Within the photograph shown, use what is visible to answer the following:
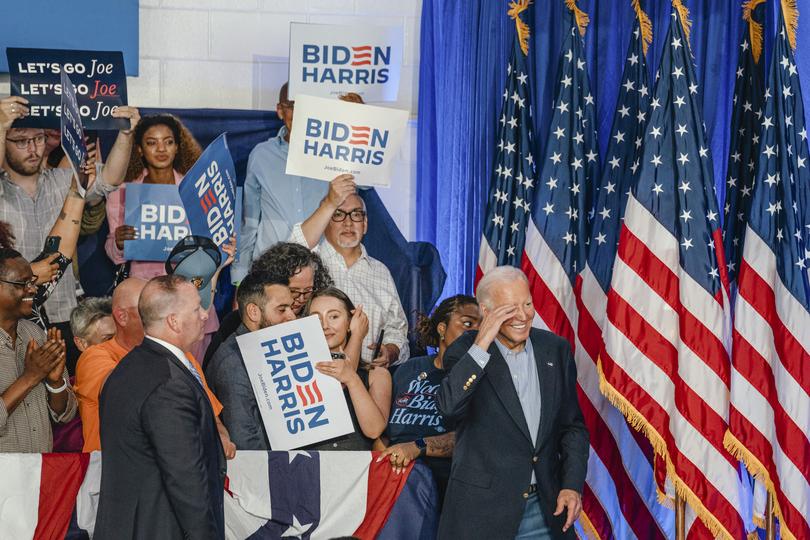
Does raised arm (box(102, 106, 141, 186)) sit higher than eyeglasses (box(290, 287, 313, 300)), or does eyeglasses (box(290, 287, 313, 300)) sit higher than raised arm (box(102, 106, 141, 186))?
raised arm (box(102, 106, 141, 186))

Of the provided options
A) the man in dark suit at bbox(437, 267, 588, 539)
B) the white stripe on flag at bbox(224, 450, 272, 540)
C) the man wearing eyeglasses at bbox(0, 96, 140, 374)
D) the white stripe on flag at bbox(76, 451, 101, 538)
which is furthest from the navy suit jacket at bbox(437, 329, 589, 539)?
the man wearing eyeglasses at bbox(0, 96, 140, 374)

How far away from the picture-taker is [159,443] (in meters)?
3.12

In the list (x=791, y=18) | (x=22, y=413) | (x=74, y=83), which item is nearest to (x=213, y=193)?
(x=74, y=83)

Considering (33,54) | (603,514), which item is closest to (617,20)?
(603,514)

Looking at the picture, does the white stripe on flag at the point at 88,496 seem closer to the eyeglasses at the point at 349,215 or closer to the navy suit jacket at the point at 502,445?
the navy suit jacket at the point at 502,445

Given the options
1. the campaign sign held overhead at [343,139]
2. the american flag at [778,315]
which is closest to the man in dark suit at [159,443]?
the campaign sign held overhead at [343,139]

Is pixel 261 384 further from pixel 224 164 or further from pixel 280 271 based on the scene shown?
pixel 224 164

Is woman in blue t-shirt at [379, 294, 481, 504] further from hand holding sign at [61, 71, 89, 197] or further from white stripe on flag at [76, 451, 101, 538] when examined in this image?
hand holding sign at [61, 71, 89, 197]

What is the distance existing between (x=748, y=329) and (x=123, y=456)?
264cm

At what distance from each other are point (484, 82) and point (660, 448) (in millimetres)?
2007

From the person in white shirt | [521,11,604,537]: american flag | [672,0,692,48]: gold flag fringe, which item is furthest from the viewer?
the person in white shirt

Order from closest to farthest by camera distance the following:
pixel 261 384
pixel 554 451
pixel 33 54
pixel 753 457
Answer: pixel 554 451 < pixel 261 384 < pixel 753 457 < pixel 33 54

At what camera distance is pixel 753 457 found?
4422 mm

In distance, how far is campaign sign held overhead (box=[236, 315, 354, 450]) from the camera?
411cm
